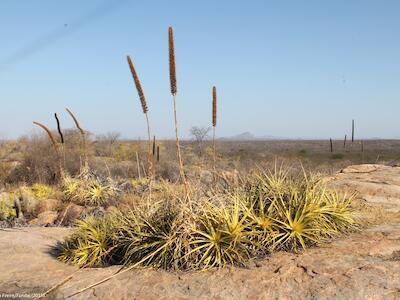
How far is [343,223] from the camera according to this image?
6.91 metres

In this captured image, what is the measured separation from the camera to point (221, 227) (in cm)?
642

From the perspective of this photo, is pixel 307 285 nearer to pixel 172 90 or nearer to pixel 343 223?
pixel 343 223

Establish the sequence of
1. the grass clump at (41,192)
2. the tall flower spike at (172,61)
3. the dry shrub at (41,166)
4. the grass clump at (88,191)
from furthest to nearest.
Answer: the dry shrub at (41,166) < the grass clump at (41,192) < the grass clump at (88,191) < the tall flower spike at (172,61)

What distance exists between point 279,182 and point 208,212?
1473mm

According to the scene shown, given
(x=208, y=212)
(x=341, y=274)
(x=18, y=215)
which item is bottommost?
(x=18, y=215)

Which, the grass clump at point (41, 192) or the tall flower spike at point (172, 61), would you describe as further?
the grass clump at point (41, 192)

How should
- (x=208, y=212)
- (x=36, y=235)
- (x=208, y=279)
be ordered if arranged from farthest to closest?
(x=36, y=235)
(x=208, y=212)
(x=208, y=279)

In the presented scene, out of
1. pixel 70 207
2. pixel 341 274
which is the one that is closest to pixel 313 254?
pixel 341 274

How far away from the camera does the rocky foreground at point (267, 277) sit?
202 inches

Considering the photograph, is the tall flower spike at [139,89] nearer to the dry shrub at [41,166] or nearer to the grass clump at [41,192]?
the grass clump at [41,192]

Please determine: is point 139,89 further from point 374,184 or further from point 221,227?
point 374,184

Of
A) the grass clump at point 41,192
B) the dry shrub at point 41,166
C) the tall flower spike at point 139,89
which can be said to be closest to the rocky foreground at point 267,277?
the tall flower spike at point 139,89

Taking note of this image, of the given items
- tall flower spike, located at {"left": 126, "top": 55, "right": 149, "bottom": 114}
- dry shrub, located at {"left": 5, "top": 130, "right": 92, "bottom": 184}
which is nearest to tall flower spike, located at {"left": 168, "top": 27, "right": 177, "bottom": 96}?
tall flower spike, located at {"left": 126, "top": 55, "right": 149, "bottom": 114}

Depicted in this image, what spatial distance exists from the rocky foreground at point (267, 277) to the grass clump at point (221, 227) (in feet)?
0.77
